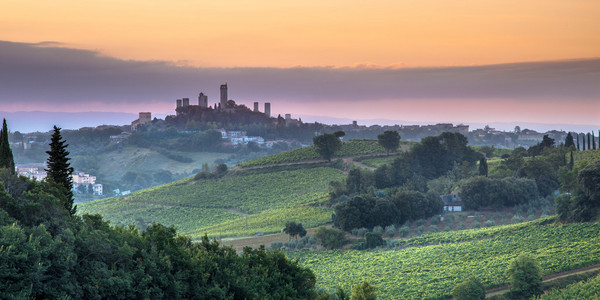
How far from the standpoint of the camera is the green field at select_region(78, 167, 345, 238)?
63344 millimetres

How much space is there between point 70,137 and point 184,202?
107 metres

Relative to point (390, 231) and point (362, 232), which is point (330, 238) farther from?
point (390, 231)

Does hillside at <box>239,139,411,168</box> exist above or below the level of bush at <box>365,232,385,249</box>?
above

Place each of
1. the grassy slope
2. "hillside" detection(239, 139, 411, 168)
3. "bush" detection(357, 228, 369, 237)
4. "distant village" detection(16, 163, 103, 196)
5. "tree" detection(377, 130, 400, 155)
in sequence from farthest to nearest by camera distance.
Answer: the grassy slope, "distant village" detection(16, 163, 103, 196), "hillside" detection(239, 139, 411, 168), "tree" detection(377, 130, 400, 155), "bush" detection(357, 228, 369, 237)

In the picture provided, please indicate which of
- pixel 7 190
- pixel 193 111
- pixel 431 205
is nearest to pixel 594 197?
pixel 431 205

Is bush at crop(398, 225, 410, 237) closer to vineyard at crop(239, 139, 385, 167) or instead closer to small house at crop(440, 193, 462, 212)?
small house at crop(440, 193, 462, 212)

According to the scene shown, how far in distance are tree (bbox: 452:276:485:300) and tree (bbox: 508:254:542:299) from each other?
6.64ft

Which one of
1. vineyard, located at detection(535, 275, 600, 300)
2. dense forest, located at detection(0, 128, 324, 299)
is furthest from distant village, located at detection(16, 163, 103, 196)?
vineyard, located at detection(535, 275, 600, 300)

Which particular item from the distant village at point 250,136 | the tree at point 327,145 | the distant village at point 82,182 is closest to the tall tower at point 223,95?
the distant village at point 250,136

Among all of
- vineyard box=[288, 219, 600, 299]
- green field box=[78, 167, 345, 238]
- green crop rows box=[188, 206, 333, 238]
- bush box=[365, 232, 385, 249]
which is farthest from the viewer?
green field box=[78, 167, 345, 238]

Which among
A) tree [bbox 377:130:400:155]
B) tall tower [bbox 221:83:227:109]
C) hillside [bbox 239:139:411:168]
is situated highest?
tall tower [bbox 221:83:227:109]

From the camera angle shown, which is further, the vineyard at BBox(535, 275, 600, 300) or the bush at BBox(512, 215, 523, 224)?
the bush at BBox(512, 215, 523, 224)

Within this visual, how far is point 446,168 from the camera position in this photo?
77.9 m

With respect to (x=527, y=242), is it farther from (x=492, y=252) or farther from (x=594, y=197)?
(x=594, y=197)
